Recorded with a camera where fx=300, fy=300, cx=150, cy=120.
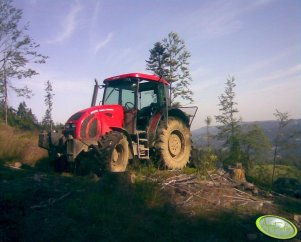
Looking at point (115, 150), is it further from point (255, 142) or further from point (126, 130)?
point (255, 142)

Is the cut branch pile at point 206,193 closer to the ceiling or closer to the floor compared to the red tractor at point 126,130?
closer to the floor

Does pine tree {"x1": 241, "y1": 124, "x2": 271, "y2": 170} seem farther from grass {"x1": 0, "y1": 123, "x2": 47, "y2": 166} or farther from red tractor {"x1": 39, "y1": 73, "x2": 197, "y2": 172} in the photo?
grass {"x1": 0, "y1": 123, "x2": 47, "y2": 166}

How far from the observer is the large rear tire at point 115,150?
711 cm

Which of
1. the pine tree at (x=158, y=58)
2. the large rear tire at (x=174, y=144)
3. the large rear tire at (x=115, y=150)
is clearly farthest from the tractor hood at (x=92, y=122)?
the pine tree at (x=158, y=58)

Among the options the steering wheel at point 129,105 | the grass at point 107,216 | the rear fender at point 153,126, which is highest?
the steering wheel at point 129,105

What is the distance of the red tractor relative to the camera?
7.48 meters

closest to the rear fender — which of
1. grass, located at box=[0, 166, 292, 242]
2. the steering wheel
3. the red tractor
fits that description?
the red tractor

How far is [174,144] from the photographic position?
9.76 metres

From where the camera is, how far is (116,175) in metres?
5.85

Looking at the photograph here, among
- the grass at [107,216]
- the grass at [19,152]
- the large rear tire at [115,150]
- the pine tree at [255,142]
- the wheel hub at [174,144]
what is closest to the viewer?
the grass at [107,216]

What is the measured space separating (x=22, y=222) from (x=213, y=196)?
3.64 m

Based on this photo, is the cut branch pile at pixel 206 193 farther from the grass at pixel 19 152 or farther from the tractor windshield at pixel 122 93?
the grass at pixel 19 152

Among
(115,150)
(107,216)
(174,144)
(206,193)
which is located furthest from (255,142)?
(107,216)

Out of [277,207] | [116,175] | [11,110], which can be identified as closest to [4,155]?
[116,175]
